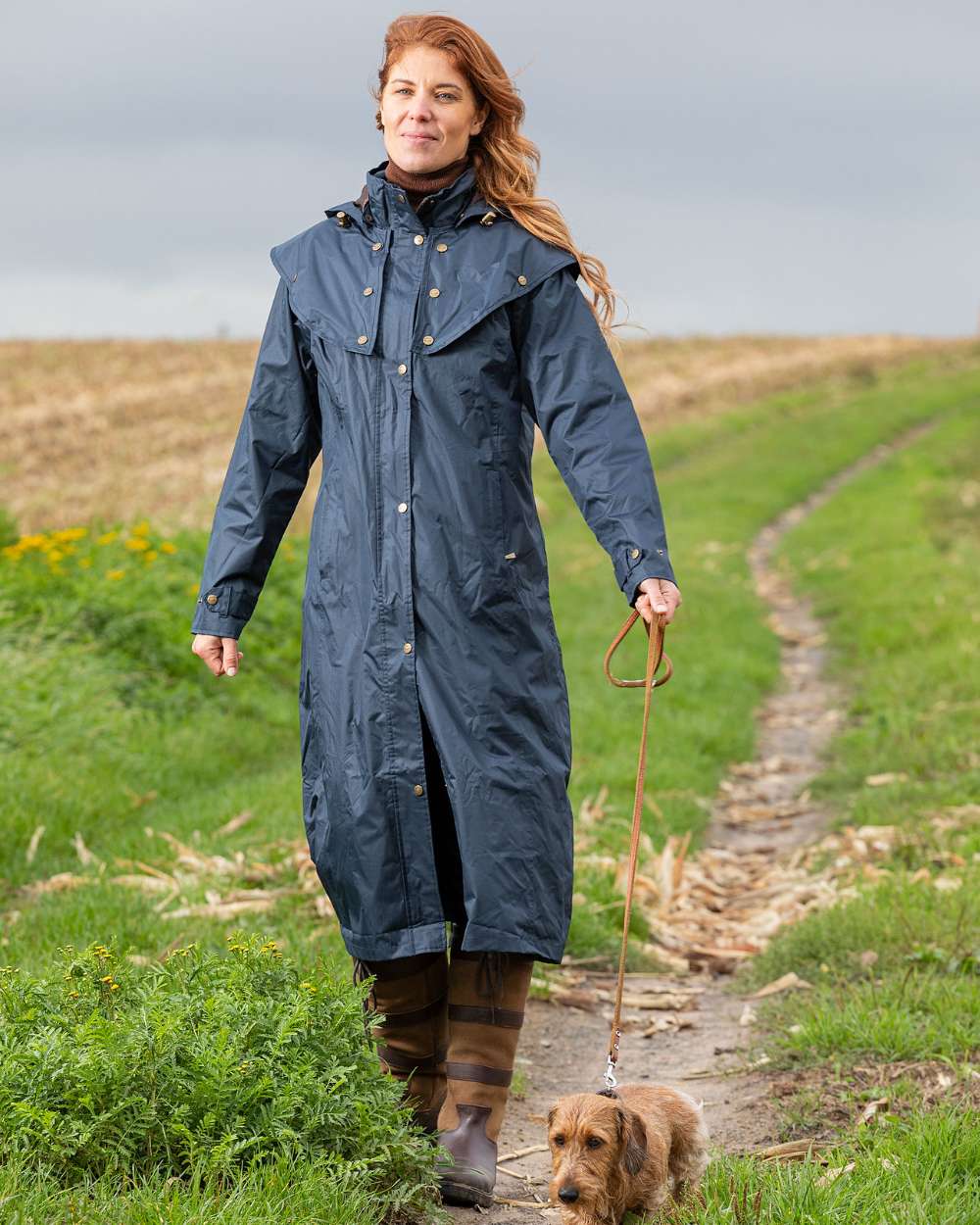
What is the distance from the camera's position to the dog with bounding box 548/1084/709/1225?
3125 millimetres

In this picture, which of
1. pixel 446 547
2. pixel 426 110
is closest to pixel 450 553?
pixel 446 547

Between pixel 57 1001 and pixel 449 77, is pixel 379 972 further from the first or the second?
pixel 449 77

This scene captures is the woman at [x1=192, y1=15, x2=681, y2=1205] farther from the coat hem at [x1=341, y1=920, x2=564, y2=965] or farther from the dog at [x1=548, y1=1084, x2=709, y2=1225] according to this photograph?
the dog at [x1=548, y1=1084, x2=709, y2=1225]

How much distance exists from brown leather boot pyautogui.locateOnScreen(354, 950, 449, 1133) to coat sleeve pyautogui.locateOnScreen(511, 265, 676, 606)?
119 centimetres

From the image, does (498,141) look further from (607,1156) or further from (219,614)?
(607,1156)

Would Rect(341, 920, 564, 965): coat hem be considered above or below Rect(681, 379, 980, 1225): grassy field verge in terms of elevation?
above

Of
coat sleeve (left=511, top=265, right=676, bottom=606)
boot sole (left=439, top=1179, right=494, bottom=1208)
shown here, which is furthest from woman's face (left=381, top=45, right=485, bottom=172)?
boot sole (left=439, top=1179, right=494, bottom=1208)

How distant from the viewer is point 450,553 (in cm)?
362

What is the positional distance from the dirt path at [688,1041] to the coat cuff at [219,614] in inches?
63.9

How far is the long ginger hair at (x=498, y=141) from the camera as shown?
3812 millimetres

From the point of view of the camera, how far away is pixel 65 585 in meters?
10.4

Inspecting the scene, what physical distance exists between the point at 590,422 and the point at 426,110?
0.95 metres

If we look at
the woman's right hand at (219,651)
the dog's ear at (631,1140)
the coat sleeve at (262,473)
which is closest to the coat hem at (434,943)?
the dog's ear at (631,1140)

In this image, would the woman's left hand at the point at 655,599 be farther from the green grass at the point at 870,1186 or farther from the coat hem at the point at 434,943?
the green grass at the point at 870,1186
